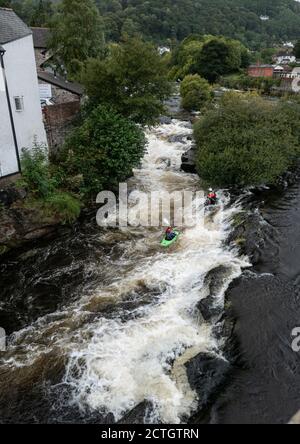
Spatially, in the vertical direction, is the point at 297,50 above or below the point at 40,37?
below

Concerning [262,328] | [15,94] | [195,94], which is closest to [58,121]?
[15,94]

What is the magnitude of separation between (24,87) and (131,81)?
750cm

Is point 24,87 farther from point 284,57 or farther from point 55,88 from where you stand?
point 284,57

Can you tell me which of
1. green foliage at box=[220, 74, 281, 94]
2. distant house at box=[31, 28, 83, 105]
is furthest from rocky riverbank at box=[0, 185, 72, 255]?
green foliage at box=[220, 74, 281, 94]

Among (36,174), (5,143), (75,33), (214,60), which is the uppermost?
(75,33)

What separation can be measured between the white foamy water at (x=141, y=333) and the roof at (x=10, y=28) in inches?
458

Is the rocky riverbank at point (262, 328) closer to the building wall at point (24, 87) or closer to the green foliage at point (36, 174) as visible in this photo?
the green foliage at point (36, 174)

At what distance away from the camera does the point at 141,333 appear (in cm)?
1243

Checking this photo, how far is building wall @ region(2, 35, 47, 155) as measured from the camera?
60.1 feet

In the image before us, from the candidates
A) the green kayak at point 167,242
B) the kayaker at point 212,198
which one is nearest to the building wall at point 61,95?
the kayaker at point 212,198

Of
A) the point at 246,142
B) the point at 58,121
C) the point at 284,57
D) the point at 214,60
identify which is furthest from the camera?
the point at 284,57

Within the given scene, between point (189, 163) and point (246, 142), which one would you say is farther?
point (189, 163)

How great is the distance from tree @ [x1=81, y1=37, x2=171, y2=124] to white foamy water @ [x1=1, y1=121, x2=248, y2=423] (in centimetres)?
987
